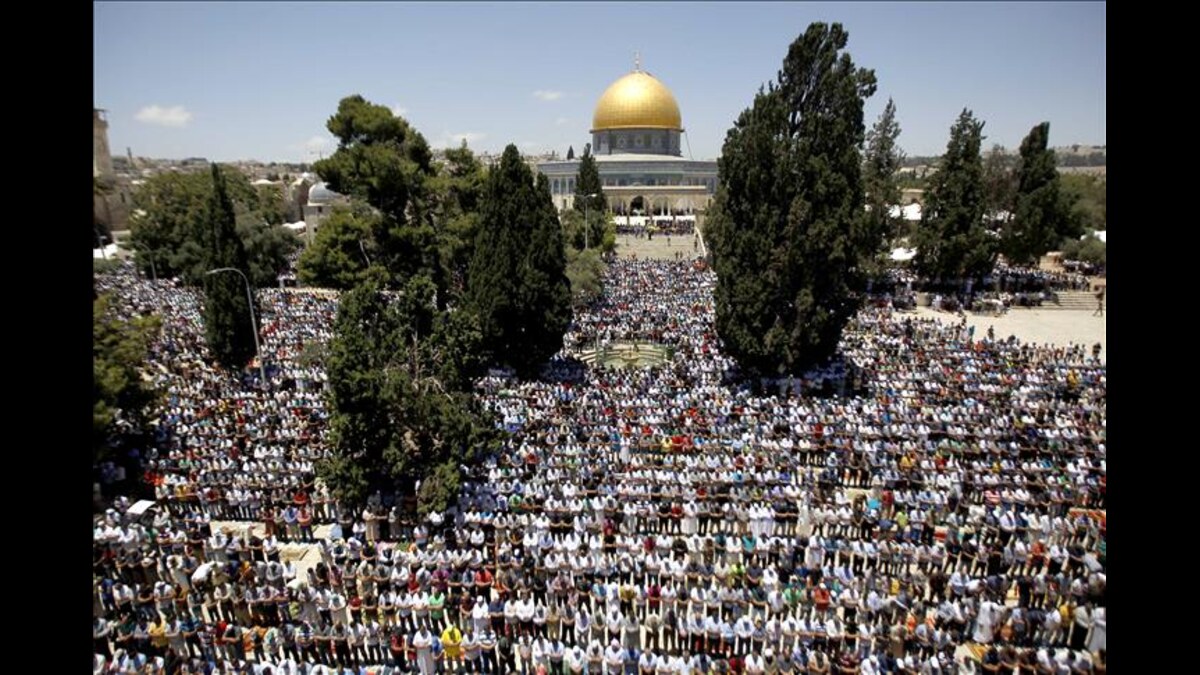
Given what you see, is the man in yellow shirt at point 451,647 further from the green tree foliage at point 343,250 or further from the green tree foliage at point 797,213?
the green tree foliage at point 343,250

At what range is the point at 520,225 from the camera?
23.6 metres

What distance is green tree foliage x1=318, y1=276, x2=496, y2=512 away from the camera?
13.0 m

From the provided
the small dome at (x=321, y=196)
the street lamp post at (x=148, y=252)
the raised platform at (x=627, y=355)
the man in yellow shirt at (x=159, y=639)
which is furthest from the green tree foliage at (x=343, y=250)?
the small dome at (x=321, y=196)

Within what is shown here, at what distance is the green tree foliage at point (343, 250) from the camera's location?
80.0ft

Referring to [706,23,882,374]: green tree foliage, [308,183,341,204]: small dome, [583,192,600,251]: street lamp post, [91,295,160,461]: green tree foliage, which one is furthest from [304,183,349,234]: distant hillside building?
[706,23,882,374]: green tree foliage

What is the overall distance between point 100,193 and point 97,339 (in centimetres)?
4641

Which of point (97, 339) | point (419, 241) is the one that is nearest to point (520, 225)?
point (419, 241)

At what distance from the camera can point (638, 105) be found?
69562mm

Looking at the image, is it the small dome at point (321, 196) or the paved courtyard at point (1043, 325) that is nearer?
the paved courtyard at point (1043, 325)

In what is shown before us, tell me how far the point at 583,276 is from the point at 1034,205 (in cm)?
2926

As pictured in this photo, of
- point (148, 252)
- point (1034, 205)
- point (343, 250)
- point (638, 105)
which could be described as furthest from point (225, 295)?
point (638, 105)

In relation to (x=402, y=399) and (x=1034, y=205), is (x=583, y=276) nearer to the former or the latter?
(x=402, y=399)

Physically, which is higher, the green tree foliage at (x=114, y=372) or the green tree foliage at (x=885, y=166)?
the green tree foliage at (x=885, y=166)

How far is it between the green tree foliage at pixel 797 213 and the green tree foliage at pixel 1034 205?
80.6ft
